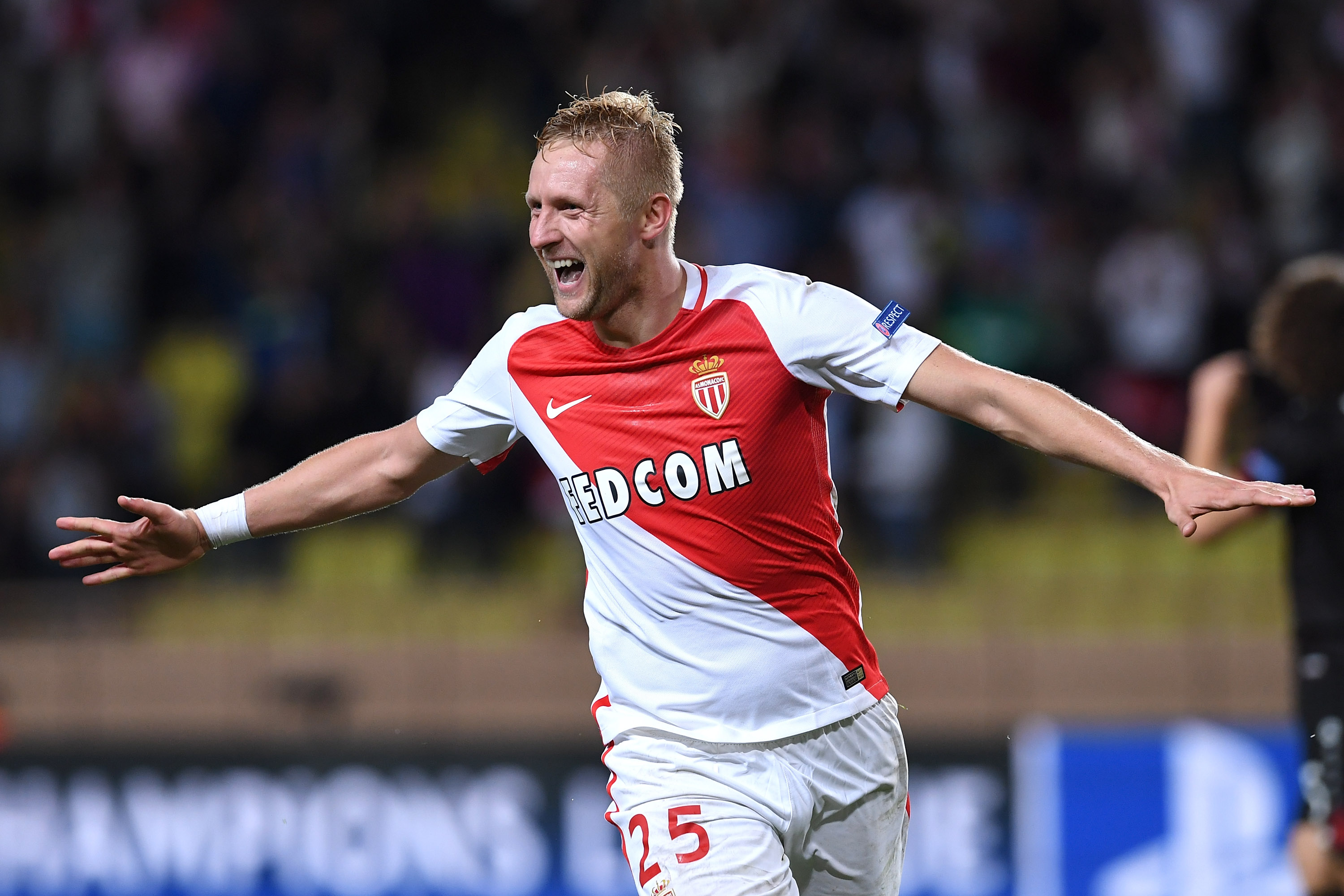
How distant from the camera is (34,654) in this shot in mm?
10008

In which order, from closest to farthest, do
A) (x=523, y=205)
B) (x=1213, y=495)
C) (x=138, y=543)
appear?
(x=1213, y=495)
(x=138, y=543)
(x=523, y=205)

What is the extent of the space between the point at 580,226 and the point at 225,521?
1.24 metres

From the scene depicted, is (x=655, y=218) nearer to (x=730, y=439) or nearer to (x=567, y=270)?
(x=567, y=270)

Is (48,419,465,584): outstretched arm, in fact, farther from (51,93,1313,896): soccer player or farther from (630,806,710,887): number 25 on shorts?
(630,806,710,887): number 25 on shorts

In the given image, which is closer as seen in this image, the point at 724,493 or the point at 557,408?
the point at 724,493

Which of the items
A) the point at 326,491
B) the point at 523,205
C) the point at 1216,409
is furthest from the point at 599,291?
the point at 523,205

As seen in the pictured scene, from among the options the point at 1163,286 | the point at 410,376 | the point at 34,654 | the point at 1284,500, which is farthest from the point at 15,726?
the point at 1284,500

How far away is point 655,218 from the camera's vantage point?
4.17 meters

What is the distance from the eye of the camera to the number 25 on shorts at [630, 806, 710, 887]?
3973 millimetres

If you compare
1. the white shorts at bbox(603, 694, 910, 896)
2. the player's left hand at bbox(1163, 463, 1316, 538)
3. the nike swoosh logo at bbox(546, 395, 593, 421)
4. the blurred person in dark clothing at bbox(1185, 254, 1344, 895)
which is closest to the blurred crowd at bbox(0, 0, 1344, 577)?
the blurred person in dark clothing at bbox(1185, 254, 1344, 895)

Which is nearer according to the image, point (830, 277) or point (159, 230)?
point (830, 277)

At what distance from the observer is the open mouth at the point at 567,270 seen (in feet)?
13.4

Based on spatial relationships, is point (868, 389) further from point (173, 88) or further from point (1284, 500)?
point (173, 88)

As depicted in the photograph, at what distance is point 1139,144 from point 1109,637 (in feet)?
12.0
